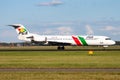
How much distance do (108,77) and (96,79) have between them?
1.37m

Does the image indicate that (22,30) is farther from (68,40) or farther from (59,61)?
(59,61)

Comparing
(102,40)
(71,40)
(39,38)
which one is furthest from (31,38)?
(102,40)

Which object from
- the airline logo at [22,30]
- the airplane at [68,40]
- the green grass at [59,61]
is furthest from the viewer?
the airline logo at [22,30]

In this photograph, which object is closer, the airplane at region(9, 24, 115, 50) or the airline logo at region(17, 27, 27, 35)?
the airplane at region(9, 24, 115, 50)

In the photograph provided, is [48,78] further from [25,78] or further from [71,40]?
[71,40]

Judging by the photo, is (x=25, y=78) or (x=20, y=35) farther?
(x=20, y=35)

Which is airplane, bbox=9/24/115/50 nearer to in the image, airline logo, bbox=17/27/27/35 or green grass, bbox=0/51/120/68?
airline logo, bbox=17/27/27/35

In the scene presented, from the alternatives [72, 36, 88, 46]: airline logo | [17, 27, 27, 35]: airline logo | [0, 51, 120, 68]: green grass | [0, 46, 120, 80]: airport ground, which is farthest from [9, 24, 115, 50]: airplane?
[0, 46, 120, 80]: airport ground

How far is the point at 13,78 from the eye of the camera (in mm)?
24156

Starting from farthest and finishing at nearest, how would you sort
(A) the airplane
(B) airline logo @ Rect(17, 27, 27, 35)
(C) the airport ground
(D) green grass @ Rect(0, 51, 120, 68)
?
(B) airline logo @ Rect(17, 27, 27, 35), (A) the airplane, (D) green grass @ Rect(0, 51, 120, 68), (C) the airport ground

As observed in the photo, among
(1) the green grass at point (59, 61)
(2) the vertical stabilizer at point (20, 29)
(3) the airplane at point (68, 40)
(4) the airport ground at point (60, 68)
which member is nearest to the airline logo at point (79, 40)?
(3) the airplane at point (68, 40)

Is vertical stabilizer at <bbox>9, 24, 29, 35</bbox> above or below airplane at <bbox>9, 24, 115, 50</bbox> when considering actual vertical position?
above

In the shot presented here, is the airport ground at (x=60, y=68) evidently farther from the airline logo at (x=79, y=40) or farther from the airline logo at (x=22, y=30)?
the airline logo at (x=22, y=30)

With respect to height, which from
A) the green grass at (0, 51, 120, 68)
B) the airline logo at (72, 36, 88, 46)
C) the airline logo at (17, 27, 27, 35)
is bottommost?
the airline logo at (72, 36, 88, 46)
